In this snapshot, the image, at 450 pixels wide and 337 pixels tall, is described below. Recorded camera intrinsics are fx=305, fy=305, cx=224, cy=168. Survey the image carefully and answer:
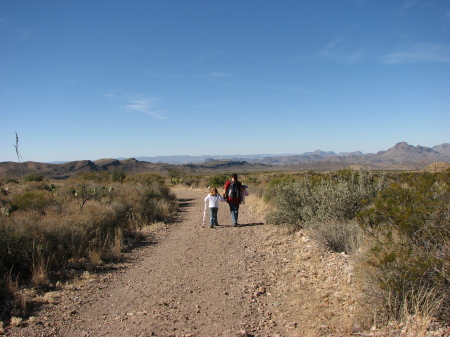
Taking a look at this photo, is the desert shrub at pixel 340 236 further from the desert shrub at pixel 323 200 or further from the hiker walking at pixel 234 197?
the hiker walking at pixel 234 197

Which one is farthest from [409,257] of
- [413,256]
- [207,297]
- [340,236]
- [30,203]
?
[30,203]

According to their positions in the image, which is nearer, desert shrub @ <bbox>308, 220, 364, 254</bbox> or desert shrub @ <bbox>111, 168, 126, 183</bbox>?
desert shrub @ <bbox>308, 220, 364, 254</bbox>

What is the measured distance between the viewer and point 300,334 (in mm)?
4055

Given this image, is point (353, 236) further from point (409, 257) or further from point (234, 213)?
point (234, 213)

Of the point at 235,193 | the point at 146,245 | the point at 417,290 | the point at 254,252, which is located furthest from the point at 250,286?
the point at 235,193

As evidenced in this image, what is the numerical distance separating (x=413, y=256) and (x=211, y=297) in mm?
3217

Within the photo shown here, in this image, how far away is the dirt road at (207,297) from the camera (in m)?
4.25

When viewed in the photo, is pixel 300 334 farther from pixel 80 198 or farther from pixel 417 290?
pixel 80 198

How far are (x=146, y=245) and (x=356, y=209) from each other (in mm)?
6272

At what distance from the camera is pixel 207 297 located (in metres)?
5.34

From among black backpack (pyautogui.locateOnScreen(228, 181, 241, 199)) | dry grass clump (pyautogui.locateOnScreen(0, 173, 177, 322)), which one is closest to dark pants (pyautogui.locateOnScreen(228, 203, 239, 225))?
black backpack (pyautogui.locateOnScreen(228, 181, 241, 199))

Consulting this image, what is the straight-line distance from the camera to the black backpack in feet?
38.6

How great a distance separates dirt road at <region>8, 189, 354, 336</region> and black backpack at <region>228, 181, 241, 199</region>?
332 centimetres

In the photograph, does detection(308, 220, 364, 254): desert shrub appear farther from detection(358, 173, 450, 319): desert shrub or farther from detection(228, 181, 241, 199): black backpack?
detection(228, 181, 241, 199): black backpack
